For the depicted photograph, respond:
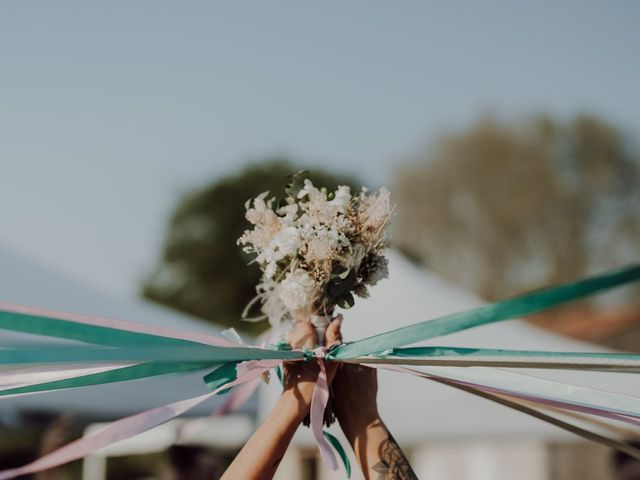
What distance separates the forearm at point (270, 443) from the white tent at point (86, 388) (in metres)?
4.40

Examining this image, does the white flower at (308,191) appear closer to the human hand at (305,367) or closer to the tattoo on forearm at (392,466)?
the human hand at (305,367)

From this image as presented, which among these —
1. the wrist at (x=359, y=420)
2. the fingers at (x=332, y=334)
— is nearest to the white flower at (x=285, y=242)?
the fingers at (x=332, y=334)

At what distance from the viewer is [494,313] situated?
2256mm

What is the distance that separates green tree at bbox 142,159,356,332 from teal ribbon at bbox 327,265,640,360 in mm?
30457

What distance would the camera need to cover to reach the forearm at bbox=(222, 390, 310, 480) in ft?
7.99

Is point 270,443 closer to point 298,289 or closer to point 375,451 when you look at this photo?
point 375,451

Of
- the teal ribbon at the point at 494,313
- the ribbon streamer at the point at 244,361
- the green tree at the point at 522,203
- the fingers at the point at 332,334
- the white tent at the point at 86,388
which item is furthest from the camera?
the green tree at the point at 522,203

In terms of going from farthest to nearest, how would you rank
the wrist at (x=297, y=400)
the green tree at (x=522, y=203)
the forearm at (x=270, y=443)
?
the green tree at (x=522, y=203) < the wrist at (x=297, y=400) < the forearm at (x=270, y=443)

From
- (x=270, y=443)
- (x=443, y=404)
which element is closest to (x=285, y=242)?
(x=270, y=443)

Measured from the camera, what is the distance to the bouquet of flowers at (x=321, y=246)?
2.62 meters

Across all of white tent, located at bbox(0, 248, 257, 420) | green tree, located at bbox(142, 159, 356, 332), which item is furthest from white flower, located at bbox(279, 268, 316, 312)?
green tree, located at bbox(142, 159, 356, 332)

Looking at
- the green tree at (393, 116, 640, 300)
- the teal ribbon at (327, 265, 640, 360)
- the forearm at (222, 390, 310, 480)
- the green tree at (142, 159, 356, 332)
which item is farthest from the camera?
Answer: the green tree at (142, 159, 356, 332)

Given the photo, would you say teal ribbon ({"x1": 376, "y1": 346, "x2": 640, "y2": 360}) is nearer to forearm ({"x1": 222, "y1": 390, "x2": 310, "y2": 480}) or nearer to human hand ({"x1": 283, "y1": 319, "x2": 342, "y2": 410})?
human hand ({"x1": 283, "y1": 319, "x2": 342, "y2": 410})

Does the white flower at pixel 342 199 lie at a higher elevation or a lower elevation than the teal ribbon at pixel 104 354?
higher
